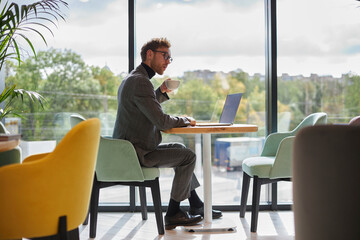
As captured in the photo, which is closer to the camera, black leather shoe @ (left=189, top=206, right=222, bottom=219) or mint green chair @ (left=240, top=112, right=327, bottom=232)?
mint green chair @ (left=240, top=112, right=327, bottom=232)

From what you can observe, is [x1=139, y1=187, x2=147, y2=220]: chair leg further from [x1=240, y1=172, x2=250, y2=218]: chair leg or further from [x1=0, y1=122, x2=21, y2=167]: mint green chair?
[x1=0, y1=122, x2=21, y2=167]: mint green chair

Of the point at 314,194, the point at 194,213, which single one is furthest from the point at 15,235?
the point at 194,213

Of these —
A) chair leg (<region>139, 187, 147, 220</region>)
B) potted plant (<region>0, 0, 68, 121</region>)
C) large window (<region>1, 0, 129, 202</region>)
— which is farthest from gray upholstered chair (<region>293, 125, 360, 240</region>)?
large window (<region>1, 0, 129, 202</region>)

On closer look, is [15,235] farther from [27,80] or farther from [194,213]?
[27,80]

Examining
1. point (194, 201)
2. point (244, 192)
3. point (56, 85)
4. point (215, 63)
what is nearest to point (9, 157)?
point (194, 201)

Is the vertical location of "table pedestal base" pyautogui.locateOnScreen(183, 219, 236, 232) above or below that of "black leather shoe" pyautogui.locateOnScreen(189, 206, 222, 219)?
below

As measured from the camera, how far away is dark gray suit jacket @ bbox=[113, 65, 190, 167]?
9.95 ft

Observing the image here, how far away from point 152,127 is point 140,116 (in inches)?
4.8

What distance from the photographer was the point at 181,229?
3275mm

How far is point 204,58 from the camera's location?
408 cm

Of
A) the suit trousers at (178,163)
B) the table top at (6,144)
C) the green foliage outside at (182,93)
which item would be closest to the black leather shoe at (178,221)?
the suit trousers at (178,163)

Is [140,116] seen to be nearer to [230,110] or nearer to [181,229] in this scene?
[230,110]

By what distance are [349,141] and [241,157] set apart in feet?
9.05

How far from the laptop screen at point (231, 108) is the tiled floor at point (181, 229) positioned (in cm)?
79
